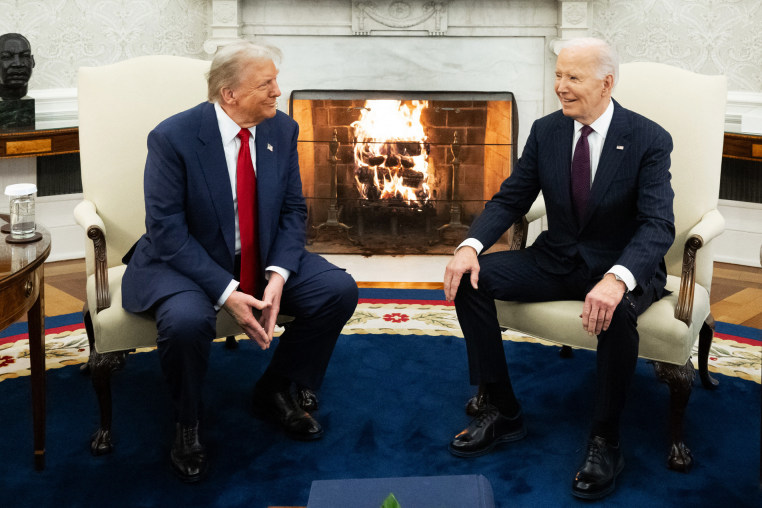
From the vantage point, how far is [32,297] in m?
2.13

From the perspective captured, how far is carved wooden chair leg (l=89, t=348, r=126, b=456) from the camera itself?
2.37m

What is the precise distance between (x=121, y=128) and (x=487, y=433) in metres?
1.50

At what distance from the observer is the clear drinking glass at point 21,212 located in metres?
2.24

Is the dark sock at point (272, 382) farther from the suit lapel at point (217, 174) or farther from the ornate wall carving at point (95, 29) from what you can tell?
the ornate wall carving at point (95, 29)

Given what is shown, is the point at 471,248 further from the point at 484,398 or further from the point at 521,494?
the point at 521,494

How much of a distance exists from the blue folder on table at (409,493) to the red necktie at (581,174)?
3.58ft

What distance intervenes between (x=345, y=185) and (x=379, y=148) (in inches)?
11.3

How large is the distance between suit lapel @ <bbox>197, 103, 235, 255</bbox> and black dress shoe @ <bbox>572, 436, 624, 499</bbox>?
1.15 m

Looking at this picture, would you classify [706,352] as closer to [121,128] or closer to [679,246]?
[679,246]

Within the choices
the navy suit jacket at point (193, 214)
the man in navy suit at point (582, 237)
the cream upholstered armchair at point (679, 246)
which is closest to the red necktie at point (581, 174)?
the man in navy suit at point (582, 237)

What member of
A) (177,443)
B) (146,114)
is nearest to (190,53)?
(146,114)

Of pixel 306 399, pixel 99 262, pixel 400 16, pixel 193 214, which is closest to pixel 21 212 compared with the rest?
pixel 99 262

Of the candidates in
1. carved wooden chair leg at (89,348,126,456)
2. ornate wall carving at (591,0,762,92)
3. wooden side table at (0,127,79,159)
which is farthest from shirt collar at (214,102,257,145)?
ornate wall carving at (591,0,762,92)

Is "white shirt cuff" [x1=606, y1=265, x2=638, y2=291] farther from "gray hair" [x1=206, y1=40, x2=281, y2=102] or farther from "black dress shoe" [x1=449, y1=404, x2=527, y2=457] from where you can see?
"gray hair" [x1=206, y1=40, x2=281, y2=102]
